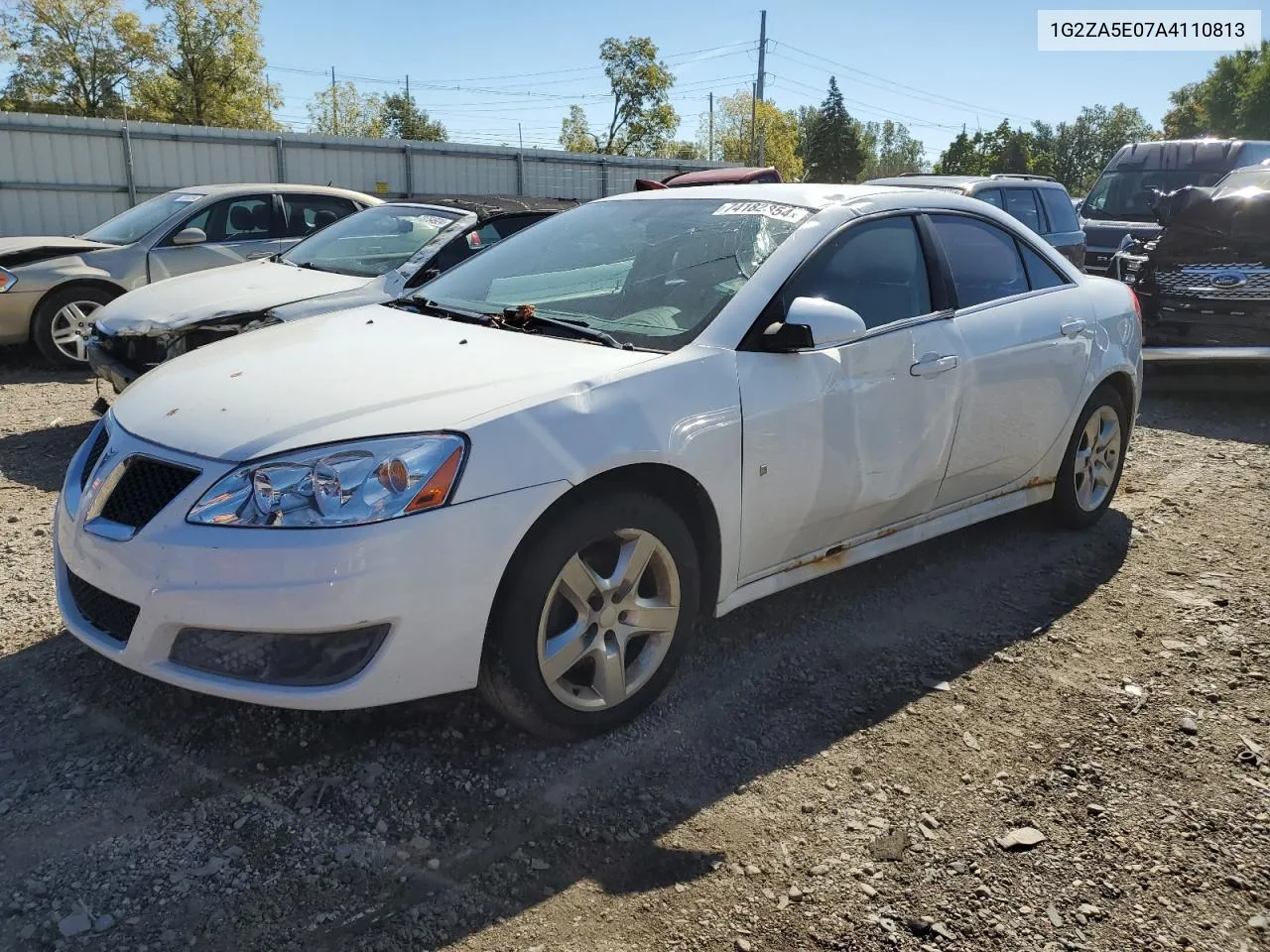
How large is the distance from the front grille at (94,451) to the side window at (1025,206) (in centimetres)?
917

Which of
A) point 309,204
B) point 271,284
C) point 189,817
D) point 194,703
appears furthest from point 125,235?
point 189,817

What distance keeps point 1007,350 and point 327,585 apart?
2.90m

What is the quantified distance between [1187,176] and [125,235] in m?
12.8

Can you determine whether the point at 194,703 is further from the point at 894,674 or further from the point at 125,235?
the point at 125,235

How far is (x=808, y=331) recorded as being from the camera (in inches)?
129

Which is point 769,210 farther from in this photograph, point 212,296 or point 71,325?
point 71,325

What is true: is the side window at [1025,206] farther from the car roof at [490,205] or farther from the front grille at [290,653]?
the front grille at [290,653]

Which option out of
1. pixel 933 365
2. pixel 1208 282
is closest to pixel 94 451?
pixel 933 365

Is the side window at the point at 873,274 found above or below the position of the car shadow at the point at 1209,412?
above

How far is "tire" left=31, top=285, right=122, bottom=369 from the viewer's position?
8.62m

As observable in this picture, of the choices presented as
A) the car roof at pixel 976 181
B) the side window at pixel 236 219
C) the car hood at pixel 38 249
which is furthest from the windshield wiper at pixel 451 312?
the car roof at pixel 976 181

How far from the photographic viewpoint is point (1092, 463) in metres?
4.93

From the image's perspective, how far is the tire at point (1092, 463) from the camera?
4.78 m

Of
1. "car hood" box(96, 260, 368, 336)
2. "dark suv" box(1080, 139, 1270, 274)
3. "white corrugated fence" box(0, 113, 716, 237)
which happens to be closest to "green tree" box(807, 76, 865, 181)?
"white corrugated fence" box(0, 113, 716, 237)
